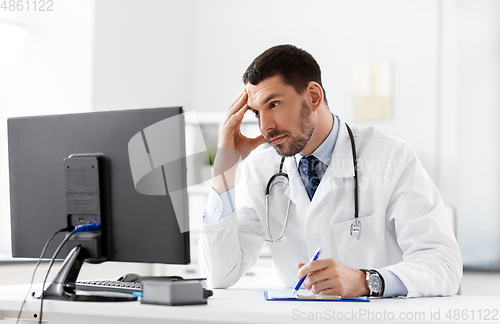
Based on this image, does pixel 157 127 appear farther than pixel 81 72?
No

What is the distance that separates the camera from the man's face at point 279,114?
5.31ft

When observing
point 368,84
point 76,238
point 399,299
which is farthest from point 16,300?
point 368,84

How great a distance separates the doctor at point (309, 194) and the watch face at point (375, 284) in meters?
0.18

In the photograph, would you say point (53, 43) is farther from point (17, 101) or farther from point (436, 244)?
point (436, 244)

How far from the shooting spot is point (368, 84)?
337 centimetres

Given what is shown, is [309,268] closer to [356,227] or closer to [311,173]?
[356,227]

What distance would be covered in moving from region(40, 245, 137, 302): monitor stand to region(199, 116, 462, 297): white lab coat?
41cm

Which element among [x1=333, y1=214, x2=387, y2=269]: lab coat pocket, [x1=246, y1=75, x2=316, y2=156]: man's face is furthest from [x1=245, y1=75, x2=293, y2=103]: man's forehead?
[x1=333, y1=214, x2=387, y2=269]: lab coat pocket

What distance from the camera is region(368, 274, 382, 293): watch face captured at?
1223 millimetres

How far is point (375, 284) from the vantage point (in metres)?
1.22

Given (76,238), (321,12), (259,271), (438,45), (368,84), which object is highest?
(321,12)

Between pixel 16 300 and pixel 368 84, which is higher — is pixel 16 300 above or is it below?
below

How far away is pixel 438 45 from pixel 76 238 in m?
2.71

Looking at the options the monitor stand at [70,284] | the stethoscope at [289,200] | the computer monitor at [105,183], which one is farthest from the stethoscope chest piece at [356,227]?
the monitor stand at [70,284]
